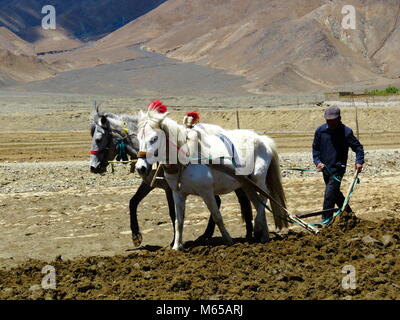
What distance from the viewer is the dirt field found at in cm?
709

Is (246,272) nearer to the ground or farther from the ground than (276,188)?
nearer to the ground

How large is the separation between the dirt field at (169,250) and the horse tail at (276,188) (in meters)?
0.30

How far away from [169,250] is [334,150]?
2.83 meters

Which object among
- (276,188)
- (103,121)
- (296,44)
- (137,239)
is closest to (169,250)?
(137,239)

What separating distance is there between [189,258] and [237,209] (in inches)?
180

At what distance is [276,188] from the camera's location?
10.1 m

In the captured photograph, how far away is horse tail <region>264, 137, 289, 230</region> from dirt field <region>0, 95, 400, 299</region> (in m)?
0.30

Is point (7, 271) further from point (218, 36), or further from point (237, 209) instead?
point (218, 36)

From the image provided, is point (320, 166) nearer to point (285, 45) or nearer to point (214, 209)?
point (214, 209)

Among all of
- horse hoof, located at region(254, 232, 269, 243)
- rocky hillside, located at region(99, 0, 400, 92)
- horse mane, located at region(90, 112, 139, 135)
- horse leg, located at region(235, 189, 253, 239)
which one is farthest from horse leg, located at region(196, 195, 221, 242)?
rocky hillside, located at region(99, 0, 400, 92)

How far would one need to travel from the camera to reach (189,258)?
8508mm

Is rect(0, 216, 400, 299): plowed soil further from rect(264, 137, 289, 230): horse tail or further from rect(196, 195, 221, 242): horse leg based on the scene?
rect(196, 195, 221, 242): horse leg

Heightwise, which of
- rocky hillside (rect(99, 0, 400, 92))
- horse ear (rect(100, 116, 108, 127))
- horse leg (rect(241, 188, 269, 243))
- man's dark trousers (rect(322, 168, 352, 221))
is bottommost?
horse leg (rect(241, 188, 269, 243))

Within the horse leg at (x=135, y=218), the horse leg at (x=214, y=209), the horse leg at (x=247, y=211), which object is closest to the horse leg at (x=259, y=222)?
the horse leg at (x=247, y=211)
